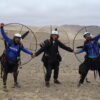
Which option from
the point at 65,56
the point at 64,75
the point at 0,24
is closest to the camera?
the point at 0,24

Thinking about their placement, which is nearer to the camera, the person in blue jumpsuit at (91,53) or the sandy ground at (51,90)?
the sandy ground at (51,90)

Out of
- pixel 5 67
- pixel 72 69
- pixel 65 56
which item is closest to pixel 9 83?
pixel 5 67

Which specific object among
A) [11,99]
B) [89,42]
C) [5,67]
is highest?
[89,42]

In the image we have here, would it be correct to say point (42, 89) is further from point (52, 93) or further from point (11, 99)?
point (11, 99)

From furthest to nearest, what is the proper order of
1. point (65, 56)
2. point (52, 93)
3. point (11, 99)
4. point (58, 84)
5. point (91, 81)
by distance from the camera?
point (65, 56), point (91, 81), point (58, 84), point (52, 93), point (11, 99)

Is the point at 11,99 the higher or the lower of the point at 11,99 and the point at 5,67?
the lower

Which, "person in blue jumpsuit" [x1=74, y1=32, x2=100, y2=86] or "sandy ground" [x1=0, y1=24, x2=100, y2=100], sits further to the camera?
"person in blue jumpsuit" [x1=74, y1=32, x2=100, y2=86]

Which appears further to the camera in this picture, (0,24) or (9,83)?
(9,83)

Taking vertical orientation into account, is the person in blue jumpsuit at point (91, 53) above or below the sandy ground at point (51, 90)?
above

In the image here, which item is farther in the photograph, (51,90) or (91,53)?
(91,53)

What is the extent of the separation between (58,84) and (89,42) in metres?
2.00

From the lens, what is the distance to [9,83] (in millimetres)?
12281

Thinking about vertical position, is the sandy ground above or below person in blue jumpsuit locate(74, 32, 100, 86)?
below

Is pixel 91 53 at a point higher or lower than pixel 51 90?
higher
